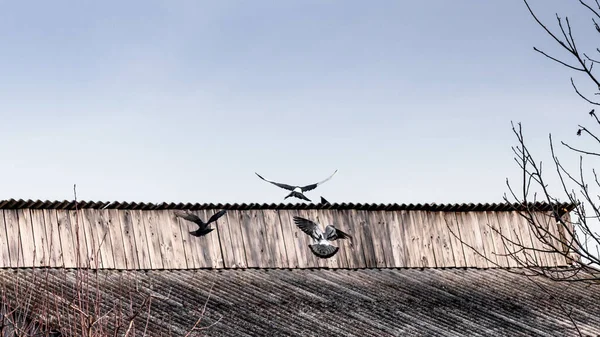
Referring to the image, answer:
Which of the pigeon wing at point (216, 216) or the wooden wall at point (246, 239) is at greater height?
the pigeon wing at point (216, 216)

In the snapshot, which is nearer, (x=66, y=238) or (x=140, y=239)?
(x=66, y=238)

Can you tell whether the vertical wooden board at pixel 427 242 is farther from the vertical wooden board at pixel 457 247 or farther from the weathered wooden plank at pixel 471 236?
the weathered wooden plank at pixel 471 236

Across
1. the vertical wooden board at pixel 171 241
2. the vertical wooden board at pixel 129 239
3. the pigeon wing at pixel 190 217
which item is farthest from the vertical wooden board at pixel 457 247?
the vertical wooden board at pixel 129 239

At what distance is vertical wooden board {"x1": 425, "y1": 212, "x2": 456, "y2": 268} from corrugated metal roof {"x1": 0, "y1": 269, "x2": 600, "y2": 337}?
0.49 metres

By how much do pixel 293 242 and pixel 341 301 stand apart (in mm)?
3112

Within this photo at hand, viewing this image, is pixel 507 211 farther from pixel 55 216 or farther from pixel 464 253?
pixel 55 216

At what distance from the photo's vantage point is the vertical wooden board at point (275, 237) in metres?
22.1

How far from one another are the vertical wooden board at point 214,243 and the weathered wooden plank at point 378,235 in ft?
12.1

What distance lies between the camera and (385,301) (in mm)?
20094

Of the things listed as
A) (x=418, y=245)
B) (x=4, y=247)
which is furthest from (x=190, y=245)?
(x=418, y=245)

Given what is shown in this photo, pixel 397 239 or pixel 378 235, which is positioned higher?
pixel 378 235

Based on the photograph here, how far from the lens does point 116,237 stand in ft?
Result: 67.3

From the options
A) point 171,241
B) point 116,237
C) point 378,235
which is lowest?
point 378,235

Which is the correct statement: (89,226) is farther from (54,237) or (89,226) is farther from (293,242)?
(293,242)
